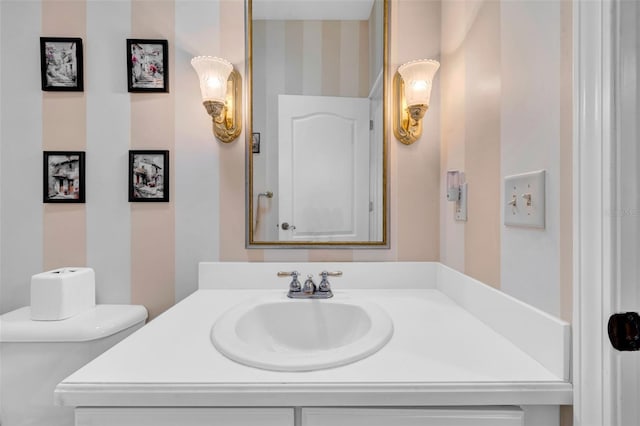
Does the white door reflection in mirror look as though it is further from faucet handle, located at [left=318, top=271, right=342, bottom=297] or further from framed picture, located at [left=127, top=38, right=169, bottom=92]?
framed picture, located at [left=127, top=38, right=169, bottom=92]

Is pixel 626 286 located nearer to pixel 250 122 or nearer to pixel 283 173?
pixel 283 173

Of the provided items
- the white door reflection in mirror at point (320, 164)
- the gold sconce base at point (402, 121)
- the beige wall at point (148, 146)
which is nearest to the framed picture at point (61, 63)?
the beige wall at point (148, 146)

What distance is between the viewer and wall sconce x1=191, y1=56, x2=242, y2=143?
119 cm

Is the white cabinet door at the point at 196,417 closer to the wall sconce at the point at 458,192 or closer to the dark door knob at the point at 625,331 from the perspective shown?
the dark door knob at the point at 625,331

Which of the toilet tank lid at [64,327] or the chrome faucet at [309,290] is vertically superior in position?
the chrome faucet at [309,290]

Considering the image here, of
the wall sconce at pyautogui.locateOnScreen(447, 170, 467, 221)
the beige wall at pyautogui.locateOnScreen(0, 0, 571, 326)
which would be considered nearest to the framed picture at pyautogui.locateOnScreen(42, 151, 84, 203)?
the beige wall at pyautogui.locateOnScreen(0, 0, 571, 326)

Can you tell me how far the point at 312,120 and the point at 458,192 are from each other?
1.98 feet

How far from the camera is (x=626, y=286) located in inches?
20.3

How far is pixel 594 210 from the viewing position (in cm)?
54

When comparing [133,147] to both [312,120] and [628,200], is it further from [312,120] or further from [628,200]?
[628,200]

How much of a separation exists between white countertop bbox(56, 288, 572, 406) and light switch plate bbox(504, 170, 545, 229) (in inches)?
9.4

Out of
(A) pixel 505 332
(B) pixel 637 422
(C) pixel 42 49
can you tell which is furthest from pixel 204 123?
(B) pixel 637 422

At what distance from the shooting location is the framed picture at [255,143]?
1326 mm

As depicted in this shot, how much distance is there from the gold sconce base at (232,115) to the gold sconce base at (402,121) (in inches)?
24.2
